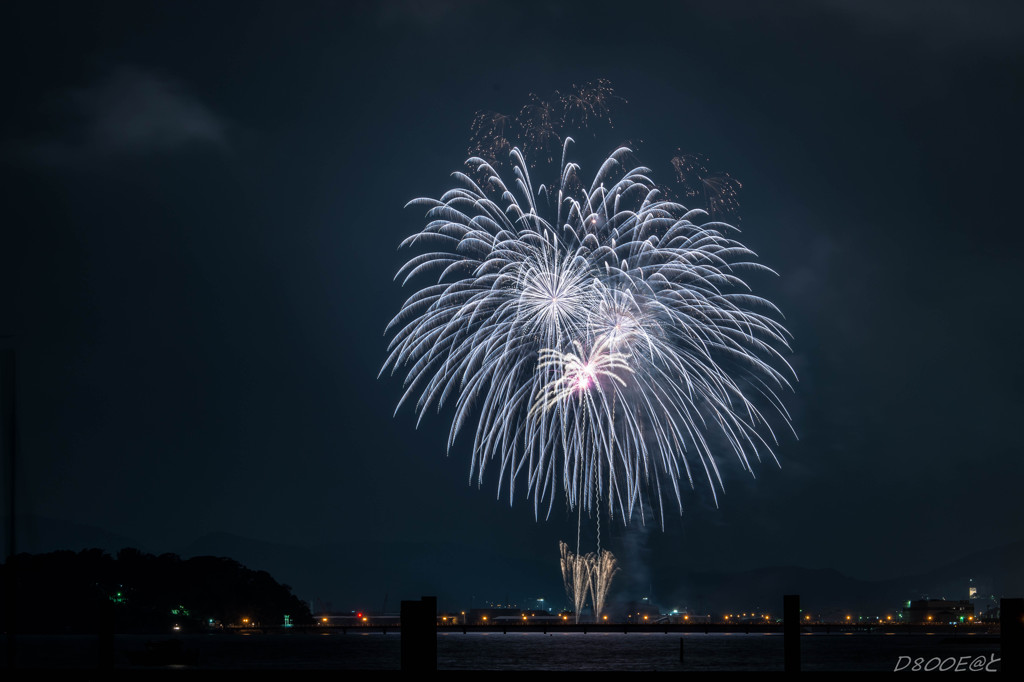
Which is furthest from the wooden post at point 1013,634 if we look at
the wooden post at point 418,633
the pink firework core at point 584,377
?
the pink firework core at point 584,377

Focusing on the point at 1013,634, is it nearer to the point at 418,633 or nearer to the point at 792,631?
the point at 792,631

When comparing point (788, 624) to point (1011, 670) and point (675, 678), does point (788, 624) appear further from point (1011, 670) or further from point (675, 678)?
point (1011, 670)

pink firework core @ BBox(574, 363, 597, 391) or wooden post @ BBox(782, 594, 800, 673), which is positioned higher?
pink firework core @ BBox(574, 363, 597, 391)

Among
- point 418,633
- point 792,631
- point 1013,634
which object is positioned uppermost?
point 418,633

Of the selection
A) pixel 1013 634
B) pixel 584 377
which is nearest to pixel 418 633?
pixel 1013 634

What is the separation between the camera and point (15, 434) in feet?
157

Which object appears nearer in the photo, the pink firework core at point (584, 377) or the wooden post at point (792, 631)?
the wooden post at point (792, 631)

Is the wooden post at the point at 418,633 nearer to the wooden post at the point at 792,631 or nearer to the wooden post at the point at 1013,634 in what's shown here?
the wooden post at the point at 792,631

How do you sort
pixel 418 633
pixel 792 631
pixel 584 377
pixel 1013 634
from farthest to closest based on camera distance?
pixel 584 377 < pixel 792 631 < pixel 1013 634 < pixel 418 633

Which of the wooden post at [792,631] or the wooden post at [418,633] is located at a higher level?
the wooden post at [418,633]

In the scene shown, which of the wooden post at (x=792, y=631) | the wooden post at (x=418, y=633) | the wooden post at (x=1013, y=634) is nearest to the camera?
the wooden post at (x=418, y=633)

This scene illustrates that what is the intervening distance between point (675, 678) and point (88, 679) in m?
15.6

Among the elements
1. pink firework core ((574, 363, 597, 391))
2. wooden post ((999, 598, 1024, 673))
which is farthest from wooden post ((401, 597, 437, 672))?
pink firework core ((574, 363, 597, 391))

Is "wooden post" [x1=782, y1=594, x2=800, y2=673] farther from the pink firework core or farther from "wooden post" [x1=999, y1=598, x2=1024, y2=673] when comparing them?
the pink firework core
